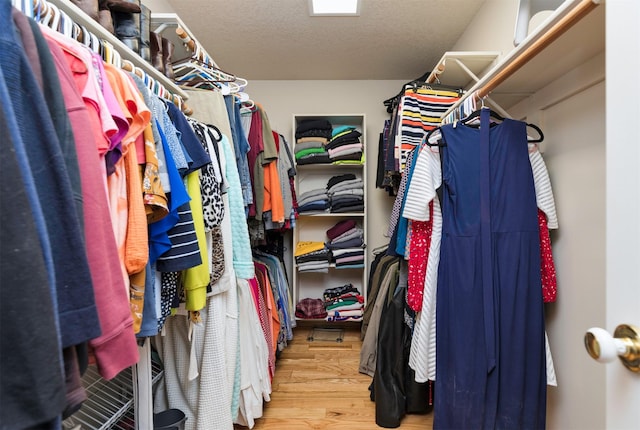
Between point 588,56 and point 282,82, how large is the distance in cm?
239

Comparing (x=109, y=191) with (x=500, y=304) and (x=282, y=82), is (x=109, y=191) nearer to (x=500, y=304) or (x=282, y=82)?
(x=500, y=304)

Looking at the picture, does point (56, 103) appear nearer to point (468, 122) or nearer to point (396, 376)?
point (468, 122)

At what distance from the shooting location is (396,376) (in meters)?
1.64

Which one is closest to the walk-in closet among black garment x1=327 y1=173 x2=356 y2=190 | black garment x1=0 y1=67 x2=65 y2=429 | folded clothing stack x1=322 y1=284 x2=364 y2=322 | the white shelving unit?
black garment x1=0 y1=67 x2=65 y2=429

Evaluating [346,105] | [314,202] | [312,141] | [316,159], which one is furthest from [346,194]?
[346,105]

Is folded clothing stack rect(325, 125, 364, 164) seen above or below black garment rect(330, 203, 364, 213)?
above

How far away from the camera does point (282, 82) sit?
291 cm

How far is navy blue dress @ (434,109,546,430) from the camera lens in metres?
1.06

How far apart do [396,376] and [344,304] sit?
106 cm

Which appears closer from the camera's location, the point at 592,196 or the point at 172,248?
the point at 172,248

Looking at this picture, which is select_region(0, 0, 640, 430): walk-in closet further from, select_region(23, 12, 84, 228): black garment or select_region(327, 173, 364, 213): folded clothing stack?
select_region(327, 173, 364, 213): folded clothing stack

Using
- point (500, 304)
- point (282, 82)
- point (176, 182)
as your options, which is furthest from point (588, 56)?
point (282, 82)

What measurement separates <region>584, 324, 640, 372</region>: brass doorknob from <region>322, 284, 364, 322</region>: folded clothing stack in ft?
7.55

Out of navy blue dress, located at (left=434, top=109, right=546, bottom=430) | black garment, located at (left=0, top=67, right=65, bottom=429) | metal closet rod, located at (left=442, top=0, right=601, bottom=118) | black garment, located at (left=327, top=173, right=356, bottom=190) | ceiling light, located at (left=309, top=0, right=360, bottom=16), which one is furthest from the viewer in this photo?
black garment, located at (left=327, top=173, right=356, bottom=190)
